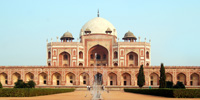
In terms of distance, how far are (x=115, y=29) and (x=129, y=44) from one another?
238 inches

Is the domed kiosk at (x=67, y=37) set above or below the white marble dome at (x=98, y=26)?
below

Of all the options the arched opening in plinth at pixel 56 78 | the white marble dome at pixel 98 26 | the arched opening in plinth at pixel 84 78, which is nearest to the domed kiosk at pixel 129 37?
the white marble dome at pixel 98 26

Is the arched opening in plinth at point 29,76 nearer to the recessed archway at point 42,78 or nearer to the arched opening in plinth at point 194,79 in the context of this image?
the recessed archway at point 42,78

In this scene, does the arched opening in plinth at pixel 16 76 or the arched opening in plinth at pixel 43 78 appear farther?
the arched opening in plinth at pixel 16 76

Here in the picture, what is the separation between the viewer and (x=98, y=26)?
5266 cm

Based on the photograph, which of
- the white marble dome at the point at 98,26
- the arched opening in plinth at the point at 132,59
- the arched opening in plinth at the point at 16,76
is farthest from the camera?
the white marble dome at the point at 98,26

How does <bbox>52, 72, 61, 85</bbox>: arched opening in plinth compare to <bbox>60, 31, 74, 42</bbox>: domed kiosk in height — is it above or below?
below

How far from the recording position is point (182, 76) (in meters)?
44.0

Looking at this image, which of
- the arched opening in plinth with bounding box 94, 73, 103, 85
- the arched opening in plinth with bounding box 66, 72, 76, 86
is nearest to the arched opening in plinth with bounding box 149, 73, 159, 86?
the arched opening in plinth with bounding box 94, 73, 103, 85

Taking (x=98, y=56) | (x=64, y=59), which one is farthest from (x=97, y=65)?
(x=64, y=59)

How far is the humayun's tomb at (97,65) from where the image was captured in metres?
43.1

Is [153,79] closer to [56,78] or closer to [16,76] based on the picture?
[56,78]

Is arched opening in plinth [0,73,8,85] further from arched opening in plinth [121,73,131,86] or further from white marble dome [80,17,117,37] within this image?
arched opening in plinth [121,73,131,86]

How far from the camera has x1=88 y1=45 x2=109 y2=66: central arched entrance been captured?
50.5 meters
